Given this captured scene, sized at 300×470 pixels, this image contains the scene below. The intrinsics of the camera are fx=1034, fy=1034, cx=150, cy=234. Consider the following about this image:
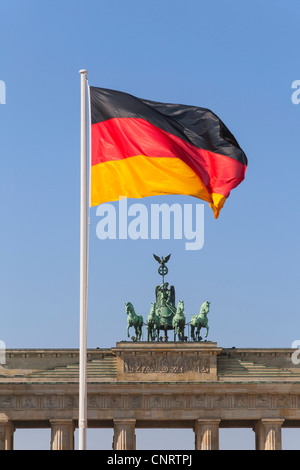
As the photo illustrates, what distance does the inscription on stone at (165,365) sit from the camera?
76.4 meters

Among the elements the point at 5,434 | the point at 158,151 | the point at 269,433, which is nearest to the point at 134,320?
the point at 5,434

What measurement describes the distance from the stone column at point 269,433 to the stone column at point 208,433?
3250mm

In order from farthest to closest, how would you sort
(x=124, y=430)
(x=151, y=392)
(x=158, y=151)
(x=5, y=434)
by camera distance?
1. (x=151, y=392)
2. (x=124, y=430)
3. (x=5, y=434)
4. (x=158, y=151)

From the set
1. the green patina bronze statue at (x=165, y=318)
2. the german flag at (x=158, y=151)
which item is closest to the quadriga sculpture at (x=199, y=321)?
the green patina bronze statue at (x=165, y=318)

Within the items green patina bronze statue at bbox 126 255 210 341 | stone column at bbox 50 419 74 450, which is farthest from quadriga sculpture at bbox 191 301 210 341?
stone column at bbox 50 419 74 450

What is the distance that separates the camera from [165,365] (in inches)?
3012

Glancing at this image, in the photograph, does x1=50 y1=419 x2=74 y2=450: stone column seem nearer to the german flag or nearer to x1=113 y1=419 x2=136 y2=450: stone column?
x1=113 y1=419 x2=136 y2=450: stone column

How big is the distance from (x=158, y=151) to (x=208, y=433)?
44.3 metres

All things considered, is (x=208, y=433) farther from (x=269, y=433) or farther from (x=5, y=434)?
(x=5, y=434)

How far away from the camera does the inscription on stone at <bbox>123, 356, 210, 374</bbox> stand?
251ft

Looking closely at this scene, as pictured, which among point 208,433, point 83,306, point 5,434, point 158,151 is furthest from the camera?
point 208,433
